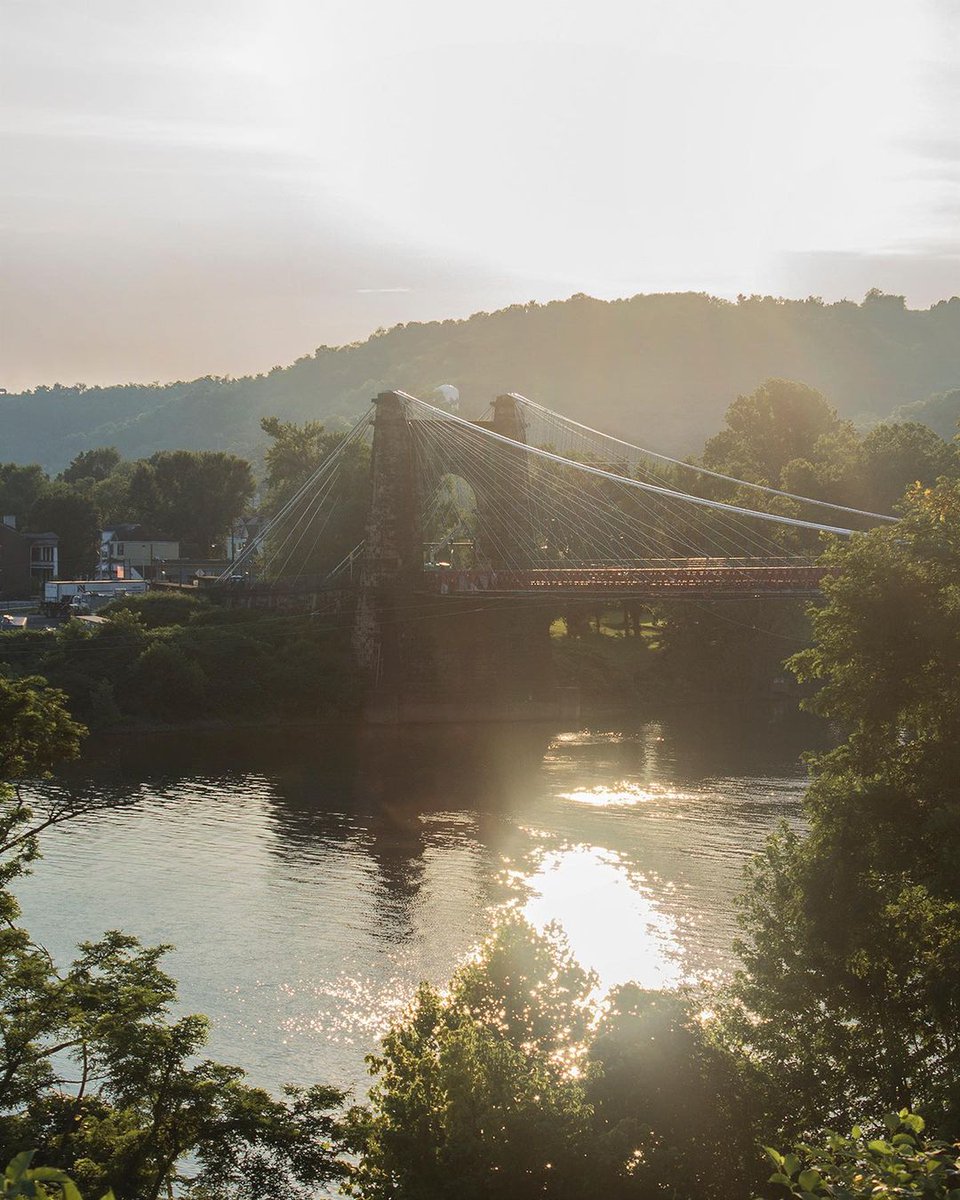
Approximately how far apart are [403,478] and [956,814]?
4912cm

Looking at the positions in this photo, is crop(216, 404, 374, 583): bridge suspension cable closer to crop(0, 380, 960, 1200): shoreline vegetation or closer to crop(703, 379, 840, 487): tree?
crop(703, 379, 840, 487): tree

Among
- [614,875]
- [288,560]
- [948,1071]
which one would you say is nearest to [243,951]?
[614,875]

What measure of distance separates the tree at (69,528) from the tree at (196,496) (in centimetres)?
1531

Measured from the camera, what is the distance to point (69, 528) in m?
102

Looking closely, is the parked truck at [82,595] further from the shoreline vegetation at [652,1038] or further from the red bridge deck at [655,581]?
the shoreline vegetation at [652,1038]

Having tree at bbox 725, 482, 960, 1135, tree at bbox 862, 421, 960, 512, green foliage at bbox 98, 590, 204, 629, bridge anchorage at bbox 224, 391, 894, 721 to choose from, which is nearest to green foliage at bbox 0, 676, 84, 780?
tree at bbox 725, 482, 960, 1135

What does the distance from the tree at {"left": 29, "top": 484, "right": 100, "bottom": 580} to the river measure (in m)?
51.6

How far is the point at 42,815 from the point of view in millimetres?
38000

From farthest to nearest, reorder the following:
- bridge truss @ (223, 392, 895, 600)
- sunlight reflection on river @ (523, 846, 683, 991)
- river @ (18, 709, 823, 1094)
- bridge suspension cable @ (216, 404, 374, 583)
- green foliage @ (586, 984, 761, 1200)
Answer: bridge suspension cable @ (216, 404, 374, 583), bridge truss @ (223, 392, 895, 600), sunlight reflection on river @ (523, 846, 683, 991), river @ (18, 709, 823, 1094), green foliage @ (586, 984, 761, 1200)

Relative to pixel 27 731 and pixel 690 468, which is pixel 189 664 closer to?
pixel 690 468

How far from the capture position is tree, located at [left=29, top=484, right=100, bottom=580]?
101 metres

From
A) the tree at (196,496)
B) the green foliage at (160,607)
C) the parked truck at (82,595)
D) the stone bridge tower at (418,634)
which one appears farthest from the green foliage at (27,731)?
the tree at (196,496)

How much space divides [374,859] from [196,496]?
285 feet

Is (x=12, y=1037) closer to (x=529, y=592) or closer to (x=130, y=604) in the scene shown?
(x=529, y=592)
